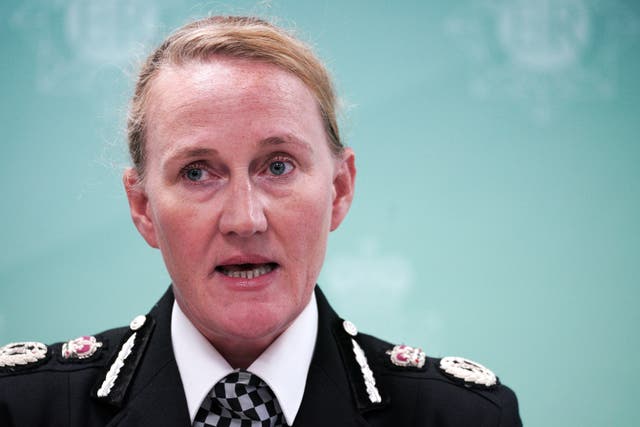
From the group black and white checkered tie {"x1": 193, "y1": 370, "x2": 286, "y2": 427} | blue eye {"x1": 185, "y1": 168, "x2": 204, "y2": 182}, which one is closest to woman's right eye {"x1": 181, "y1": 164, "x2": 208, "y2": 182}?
blue eye {"x1": 185, "y1": 168, "x2": 204, "y2": 182}

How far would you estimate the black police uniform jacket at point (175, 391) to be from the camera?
214cm

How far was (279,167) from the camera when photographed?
6.63 feet

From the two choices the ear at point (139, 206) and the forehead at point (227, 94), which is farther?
the ear at point (139, 206)

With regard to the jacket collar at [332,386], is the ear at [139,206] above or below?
above

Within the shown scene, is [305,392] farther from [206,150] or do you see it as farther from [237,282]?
[206,150]

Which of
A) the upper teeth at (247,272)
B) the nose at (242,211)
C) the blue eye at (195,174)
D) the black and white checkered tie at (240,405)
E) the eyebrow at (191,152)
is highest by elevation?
the eyebrow at (191,152)

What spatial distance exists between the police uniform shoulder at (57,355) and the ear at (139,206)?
45cm

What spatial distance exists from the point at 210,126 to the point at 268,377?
0.80m

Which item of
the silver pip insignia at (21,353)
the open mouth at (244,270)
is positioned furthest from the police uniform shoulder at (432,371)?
the silver pip insignia at (21,353)

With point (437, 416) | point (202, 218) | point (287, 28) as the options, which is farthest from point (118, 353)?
point (287, 28)

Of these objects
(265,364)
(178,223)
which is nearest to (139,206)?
(178,223)

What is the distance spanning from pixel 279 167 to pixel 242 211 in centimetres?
20

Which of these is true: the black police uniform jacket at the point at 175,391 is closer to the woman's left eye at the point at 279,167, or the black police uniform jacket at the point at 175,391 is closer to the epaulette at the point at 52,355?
the epaulette at the point at 52,355

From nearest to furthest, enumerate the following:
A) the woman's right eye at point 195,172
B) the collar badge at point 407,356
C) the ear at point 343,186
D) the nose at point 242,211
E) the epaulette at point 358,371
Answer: the nose at point 242,211
the woman's right eye at point 195,172
the epaulette at point 358,371
the ear at point 343,186
the collar badge at point 407,356
